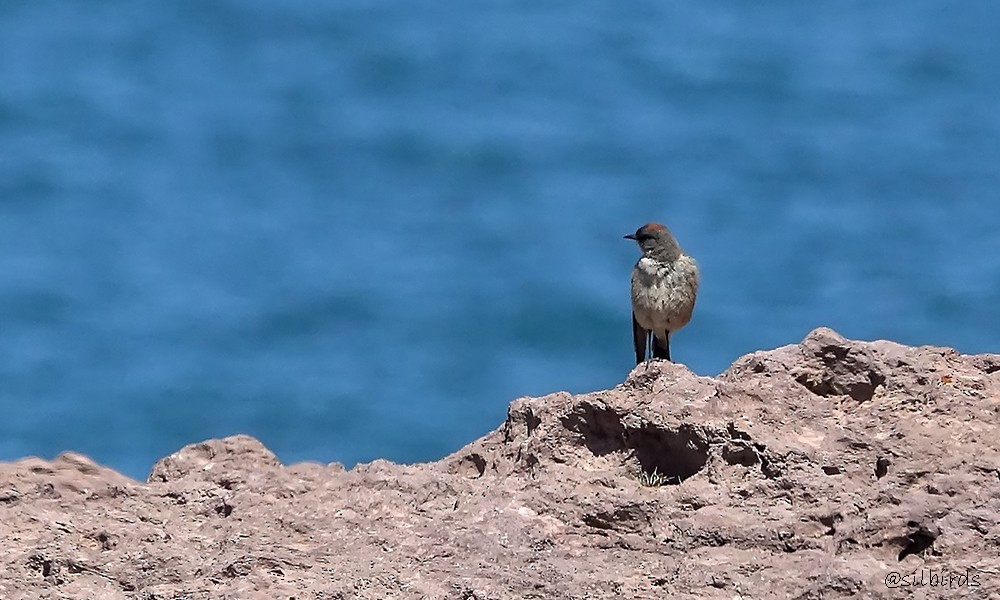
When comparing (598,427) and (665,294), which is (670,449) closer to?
(598,427)

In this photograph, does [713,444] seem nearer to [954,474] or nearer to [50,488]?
[954,474]

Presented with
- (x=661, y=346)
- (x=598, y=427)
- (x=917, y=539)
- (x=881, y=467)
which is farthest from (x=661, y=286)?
(x=917, y=539)

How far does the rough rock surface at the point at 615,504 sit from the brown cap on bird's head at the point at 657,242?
442 centimetres

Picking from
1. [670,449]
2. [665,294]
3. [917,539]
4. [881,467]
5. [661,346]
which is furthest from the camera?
[661,346]

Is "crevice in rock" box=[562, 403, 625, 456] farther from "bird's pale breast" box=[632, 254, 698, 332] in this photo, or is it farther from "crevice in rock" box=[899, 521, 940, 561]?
"bird's pale breast" box=[632, 254, 698, 332]

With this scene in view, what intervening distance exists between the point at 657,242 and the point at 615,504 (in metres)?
5.49

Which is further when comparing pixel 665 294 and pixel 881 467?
pixel 665 294

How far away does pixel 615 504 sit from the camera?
5.93 m

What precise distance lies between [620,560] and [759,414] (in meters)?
1.00

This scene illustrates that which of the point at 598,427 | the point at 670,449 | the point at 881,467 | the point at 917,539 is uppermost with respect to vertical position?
the point at 598,427

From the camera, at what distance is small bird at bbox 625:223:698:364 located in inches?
431

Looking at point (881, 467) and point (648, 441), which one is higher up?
point (648, 441)

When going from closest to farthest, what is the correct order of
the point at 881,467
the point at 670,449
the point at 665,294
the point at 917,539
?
the point at 917,539 → the point at 881,467 → the point at 670,449 → the point at 665,294

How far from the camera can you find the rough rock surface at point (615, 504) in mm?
5496
